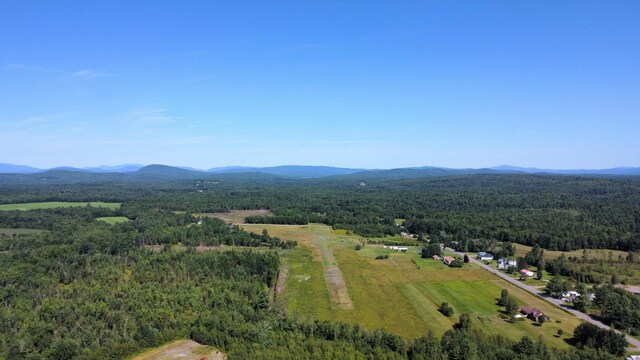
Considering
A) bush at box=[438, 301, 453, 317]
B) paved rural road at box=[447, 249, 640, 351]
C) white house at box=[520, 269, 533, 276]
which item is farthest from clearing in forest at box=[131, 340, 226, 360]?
white house at box=[520, 269, 533, 276]

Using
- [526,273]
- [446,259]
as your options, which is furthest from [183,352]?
[526,273]

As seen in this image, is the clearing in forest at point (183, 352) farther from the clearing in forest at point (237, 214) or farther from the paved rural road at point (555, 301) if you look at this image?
the clearing in forest at point (237, 214)

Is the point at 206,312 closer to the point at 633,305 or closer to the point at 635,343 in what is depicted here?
the point at 635,343

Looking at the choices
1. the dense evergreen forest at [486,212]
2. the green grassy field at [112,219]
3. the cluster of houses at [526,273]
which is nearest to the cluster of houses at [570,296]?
the cluster of houses at [526,273]

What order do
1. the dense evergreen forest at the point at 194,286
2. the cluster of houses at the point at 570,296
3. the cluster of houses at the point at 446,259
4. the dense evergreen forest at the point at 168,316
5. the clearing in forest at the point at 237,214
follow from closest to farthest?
the dense evergreen forest at the point at 168,316 < the dense evergreen forest at the point at 194,286 < the cluster of houses at the point at 570,296 < the cluster of houses at the point at 446,259 < the clearing in forest at the point at 237,214

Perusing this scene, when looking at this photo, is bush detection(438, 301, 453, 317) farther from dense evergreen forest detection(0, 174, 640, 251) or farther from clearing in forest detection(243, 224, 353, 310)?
dense evergreen forest detection(0, 174, 640, 251)

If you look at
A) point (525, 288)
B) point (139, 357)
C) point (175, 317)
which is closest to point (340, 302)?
point (175, 317)
